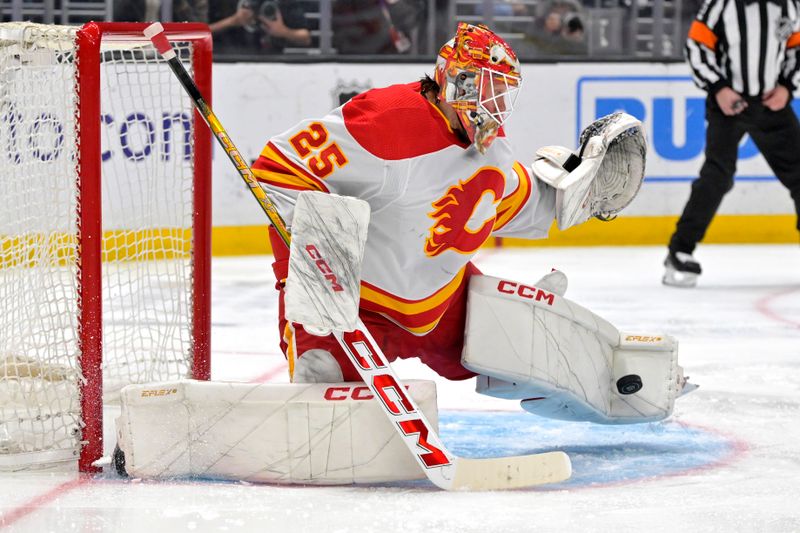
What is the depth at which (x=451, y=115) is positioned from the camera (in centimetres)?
214

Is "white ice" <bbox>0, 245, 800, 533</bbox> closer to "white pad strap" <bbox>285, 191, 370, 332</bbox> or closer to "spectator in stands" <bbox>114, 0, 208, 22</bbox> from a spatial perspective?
"white pad strap" <bbox>285, 191, 370, 332</bbox>

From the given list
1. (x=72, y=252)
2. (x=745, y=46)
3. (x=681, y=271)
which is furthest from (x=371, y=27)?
(x=72, y=252)

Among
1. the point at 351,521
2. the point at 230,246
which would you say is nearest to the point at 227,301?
the point at 230,246

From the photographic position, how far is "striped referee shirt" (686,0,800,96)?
15.5 ft

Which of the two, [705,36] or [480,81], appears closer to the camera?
[480,81]

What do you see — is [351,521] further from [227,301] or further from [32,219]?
[227,301]

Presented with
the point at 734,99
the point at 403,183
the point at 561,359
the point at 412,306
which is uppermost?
the point at 403,183

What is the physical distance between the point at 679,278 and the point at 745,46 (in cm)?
91

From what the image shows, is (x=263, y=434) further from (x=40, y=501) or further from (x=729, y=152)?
(x=729, y=152)

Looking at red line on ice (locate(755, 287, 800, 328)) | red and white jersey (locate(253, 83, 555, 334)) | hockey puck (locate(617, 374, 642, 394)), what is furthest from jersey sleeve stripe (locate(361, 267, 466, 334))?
red line on ice (locate(755, 287, 800, 328))

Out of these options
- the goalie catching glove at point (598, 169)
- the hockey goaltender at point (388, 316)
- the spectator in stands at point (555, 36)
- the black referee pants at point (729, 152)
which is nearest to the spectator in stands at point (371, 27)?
the spectator in stands at point (555, 36)

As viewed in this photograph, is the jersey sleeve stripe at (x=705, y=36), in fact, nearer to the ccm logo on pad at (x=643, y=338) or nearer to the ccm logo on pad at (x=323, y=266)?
the ccm logo on pad at (x=643, y=338)

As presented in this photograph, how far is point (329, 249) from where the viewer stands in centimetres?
193

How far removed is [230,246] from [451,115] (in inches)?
136
